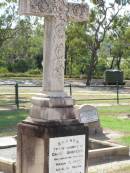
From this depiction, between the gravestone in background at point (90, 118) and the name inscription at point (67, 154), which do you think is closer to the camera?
the name inscription at point (67, 154)

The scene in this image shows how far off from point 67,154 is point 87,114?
697cm

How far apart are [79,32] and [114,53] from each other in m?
11.1

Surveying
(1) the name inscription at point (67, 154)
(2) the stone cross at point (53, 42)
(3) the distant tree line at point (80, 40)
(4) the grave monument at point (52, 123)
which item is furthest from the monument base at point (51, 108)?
(3) the distant tree line at point (80, 40)

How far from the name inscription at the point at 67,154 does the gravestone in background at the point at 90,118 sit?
639 cm

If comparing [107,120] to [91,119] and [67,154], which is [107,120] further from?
[67,154]

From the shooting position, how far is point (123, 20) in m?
42.2

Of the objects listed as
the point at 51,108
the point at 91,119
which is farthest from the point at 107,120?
the point at 51,108

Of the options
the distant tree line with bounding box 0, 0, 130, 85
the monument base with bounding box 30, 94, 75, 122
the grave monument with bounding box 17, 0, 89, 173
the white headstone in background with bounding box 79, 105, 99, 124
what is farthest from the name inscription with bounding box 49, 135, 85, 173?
the distant tree line with bounding box 0, 0, 130, 85

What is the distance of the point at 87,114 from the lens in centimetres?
1434

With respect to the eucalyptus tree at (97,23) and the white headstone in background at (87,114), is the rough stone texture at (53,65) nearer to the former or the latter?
the white headstone in background at (87,114)

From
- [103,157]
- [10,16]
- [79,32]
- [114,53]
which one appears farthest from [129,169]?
[114,53]

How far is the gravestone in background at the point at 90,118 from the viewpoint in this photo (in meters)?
14.1

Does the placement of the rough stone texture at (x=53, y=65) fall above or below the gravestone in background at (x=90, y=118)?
above

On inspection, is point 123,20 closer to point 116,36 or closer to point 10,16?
point 116,36
